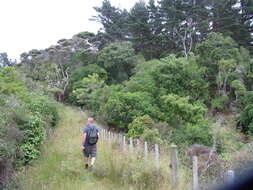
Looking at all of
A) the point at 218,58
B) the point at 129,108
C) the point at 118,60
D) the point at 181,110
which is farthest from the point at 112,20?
the point at 181,110

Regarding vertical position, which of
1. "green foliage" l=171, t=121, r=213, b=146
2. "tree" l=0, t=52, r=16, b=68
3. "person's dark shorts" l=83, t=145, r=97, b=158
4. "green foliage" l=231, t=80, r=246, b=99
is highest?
"tree" l=0, t=52, r=16, b=68

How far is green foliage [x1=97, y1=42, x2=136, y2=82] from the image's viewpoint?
30862 millimetres

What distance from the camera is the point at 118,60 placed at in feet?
102

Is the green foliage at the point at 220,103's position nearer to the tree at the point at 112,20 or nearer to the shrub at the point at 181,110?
the shrub at the point at 181,110

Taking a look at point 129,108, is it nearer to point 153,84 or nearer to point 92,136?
point 153,84

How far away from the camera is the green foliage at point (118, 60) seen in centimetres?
3086

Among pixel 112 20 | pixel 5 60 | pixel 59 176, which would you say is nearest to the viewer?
pixel 59 176

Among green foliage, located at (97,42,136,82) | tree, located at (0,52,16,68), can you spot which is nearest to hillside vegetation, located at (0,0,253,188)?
A: green foliage, located at (97,42,136,82)

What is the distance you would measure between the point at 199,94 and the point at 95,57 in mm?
18979

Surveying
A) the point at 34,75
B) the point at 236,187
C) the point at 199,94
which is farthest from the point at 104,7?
the point at 236,187

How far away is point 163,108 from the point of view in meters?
18.1

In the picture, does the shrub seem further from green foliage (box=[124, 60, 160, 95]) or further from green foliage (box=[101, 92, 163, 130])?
green foliage (box=[124, 60, 160, 95])

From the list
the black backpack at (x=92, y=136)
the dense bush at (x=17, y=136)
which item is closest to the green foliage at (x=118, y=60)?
the dense bush at (x=17, y=136)

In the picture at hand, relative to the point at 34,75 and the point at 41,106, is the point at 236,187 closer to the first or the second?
the point at 41,106
